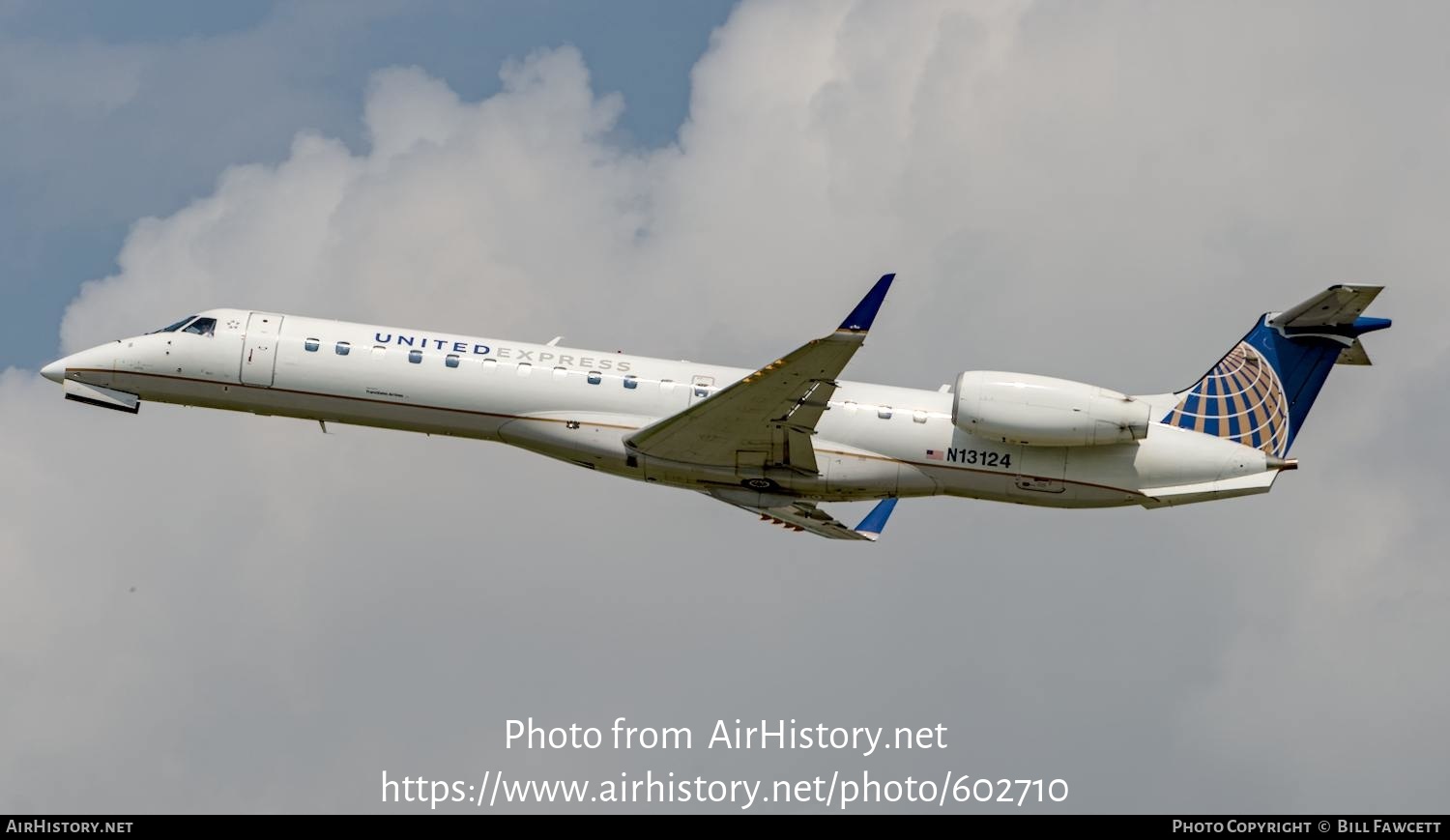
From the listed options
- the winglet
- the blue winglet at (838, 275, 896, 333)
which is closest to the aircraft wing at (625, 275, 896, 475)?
the blue winglet at (838, 275, 896, 333)

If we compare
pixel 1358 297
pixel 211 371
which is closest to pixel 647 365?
pixel 211 371

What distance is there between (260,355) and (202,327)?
1.74 m

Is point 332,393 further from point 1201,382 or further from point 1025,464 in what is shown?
point 1201,382

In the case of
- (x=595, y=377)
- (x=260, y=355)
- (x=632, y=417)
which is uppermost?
(x=260, y=355)

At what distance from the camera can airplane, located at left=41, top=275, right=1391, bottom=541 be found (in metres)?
35.8

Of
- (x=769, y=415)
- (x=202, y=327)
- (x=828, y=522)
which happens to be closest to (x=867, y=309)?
(x=769, y=415)

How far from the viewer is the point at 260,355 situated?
3781 cm

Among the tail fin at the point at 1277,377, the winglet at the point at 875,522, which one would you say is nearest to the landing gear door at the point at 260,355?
the winglet at the point at 875,522

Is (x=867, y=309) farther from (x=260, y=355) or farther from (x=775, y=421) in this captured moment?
(x=260, y=355)

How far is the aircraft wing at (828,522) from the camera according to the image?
42188 mm

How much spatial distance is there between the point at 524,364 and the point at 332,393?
4259 mm

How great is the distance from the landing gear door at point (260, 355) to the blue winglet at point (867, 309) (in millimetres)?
13335

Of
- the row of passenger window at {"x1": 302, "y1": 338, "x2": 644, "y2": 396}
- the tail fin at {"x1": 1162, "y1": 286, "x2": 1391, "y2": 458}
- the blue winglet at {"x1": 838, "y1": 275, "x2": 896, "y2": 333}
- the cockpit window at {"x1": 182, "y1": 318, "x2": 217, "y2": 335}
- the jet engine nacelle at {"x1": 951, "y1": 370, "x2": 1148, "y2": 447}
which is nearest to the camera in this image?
the blue winglet at {"x1": 838, "y1": 275, "x2": 896, "y2": 333}

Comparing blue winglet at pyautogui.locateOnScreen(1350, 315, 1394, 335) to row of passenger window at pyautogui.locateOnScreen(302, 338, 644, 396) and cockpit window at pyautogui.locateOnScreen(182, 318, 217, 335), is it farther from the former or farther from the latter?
cockpit window at pyautogui.locateOnScreen(182, 318, 217, 335)
